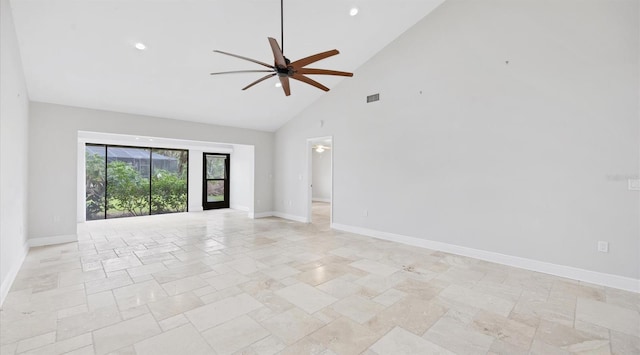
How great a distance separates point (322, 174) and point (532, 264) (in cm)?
929

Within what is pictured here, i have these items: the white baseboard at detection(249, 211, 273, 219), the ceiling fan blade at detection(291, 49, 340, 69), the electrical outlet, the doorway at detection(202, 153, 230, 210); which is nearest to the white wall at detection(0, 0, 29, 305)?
the ceiling fan blade at detection(291, 49, 340, 69)

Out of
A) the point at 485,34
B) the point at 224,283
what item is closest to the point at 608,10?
the point at 485,34

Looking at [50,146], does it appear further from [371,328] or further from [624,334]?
[624,334]

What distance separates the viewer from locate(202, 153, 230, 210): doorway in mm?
9547

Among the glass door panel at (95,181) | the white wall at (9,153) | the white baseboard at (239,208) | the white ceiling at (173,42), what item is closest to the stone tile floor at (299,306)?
the white wall at (9,153)

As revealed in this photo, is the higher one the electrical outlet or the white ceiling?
the white ceiling

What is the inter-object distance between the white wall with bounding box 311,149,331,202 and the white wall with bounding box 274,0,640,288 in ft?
21.9

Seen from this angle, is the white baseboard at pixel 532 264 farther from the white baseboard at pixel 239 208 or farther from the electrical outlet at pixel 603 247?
the white baseboard at pixel 239 208

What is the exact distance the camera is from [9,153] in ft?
9.95

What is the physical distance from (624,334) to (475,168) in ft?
8.02

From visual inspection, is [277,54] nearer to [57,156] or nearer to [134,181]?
[57,156]

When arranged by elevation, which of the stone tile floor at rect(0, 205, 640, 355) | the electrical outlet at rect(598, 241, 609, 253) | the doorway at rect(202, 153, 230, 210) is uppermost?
the doorway at rect(202, 153, 230, 210)

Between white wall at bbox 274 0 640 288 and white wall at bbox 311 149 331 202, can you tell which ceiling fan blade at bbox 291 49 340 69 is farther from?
white wall at bbox 311 149 331 202

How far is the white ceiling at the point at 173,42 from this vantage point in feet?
11.0
